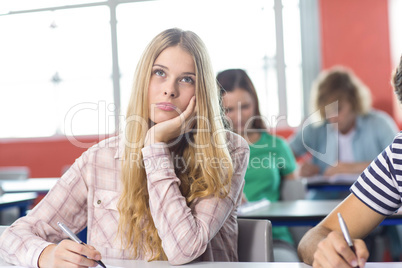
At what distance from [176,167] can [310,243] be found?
17.9 inches

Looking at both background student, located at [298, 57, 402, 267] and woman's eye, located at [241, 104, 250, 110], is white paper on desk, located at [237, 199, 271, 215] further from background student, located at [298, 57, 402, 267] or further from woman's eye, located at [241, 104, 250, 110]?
background student, located at [298, 57, 402, 267]

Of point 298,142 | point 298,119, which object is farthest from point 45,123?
point 298,142

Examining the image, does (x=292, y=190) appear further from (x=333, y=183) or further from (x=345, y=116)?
(x=345, y=116)

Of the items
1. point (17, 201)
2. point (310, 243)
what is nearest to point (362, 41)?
point (17, 201)

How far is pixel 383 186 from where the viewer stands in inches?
50.1

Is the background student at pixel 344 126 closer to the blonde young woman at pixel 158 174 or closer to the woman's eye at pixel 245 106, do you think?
the woman's eye at pixel 245 106

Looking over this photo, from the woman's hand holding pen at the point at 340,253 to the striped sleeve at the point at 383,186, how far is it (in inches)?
11.9

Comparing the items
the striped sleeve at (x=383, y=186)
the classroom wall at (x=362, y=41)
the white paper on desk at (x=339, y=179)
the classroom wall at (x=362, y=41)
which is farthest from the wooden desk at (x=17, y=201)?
the classroom wall at (x=362, y=41)

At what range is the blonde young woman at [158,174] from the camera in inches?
51.8

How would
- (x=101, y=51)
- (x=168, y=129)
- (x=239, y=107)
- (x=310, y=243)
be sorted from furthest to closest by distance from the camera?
1. (x=101, y=51)
2. (x=239, y=107)
3. (x=168, y=129)
4. (x=310, y=243)

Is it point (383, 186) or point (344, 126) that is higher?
point (344, 126)

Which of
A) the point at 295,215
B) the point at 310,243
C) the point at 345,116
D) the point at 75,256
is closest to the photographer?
the point at 75,256

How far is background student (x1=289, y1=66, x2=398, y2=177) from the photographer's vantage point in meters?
3.82

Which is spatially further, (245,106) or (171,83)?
(245,106)
